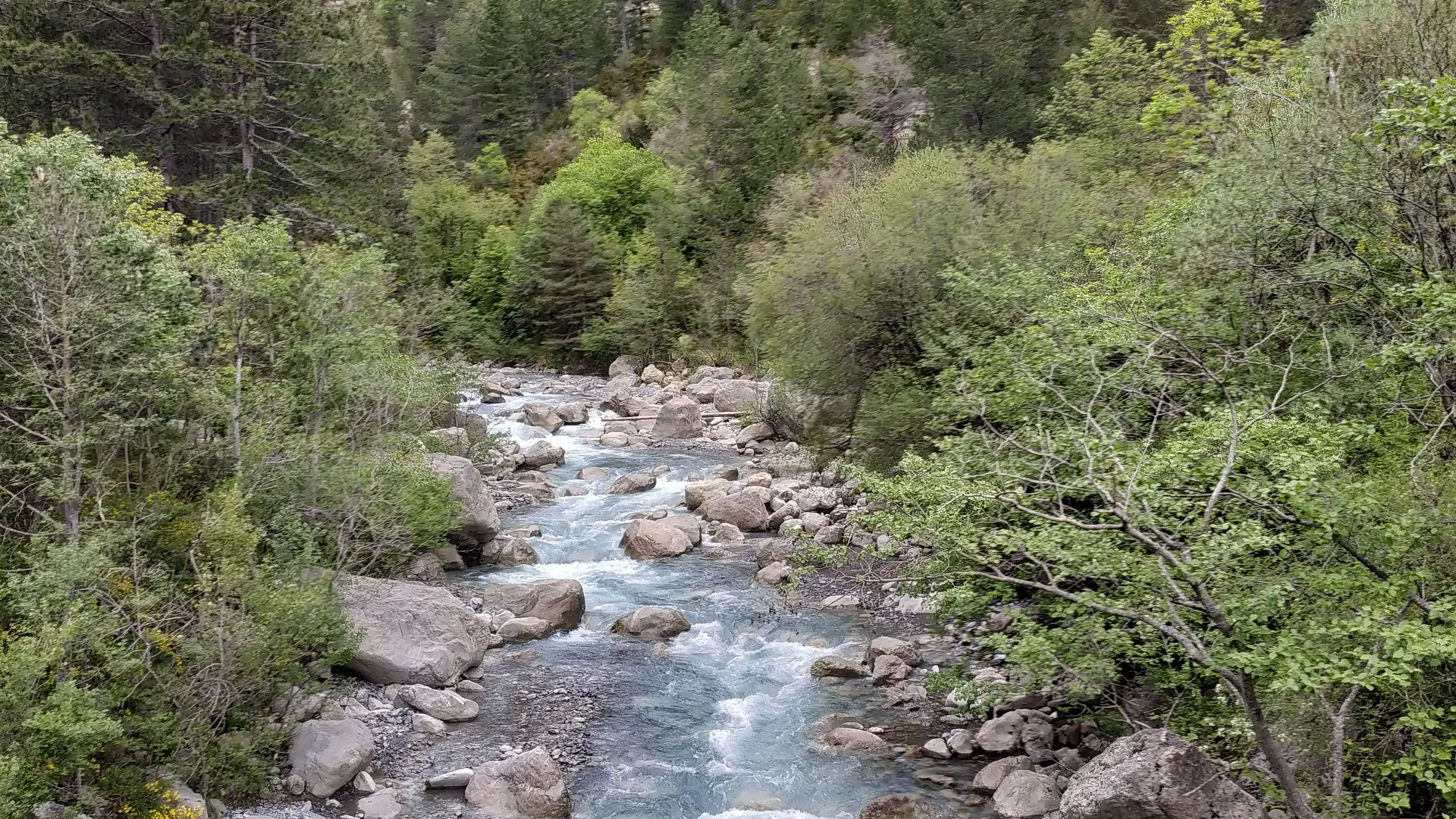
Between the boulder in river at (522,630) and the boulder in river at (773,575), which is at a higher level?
the boulder in river at (773,575)

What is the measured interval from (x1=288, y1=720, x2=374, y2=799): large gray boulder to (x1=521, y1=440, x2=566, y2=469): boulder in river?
17.1 meters

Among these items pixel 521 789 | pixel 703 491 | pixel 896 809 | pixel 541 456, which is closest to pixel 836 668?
pixel 896 809

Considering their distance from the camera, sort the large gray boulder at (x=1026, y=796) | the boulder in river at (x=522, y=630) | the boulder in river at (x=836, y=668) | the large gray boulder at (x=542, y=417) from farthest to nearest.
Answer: the large gray boulder at (x=542, y=417) → the boulder in river at (x=522, y=630) → the boulder in river at (x=836, y=668) → the large gray boulder at (x=1026, y=796)

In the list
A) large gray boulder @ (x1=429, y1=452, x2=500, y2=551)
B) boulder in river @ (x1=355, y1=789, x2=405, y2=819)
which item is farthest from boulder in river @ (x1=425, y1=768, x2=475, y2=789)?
large gray boulder @ (x1=429, y1=452, x2=500, y2=551)

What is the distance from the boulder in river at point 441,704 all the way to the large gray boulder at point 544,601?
352 centimetres

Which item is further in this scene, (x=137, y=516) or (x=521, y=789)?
(x=137, y=516)

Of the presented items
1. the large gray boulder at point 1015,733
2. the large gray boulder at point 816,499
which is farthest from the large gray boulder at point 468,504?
the large gray boulder at point 1015,733

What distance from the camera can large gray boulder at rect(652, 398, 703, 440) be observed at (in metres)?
36.0

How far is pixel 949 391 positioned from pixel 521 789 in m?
8.96

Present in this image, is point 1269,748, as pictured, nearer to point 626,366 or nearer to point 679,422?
point 679,422

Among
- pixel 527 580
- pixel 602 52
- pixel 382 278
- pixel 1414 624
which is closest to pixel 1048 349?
pixel 1414 624

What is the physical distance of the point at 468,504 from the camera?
2250 cm

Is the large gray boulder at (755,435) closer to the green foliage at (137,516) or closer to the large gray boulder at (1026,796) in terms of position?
the green foliage at (137,516)

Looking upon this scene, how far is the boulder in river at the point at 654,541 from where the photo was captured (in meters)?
23.4
